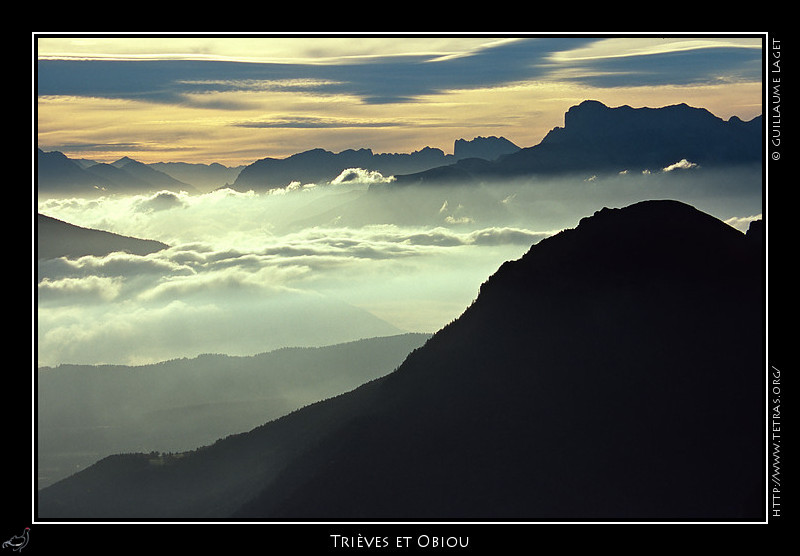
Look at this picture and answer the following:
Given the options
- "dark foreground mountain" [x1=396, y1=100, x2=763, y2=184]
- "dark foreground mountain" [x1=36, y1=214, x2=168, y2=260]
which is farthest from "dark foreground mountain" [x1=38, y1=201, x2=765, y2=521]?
"dark foreground mountain" [x1=36, y1=214, x2=168, y2=260]

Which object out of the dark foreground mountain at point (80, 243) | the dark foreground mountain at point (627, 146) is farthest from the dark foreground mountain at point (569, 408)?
the dark foreground mountain at point (80, 243)

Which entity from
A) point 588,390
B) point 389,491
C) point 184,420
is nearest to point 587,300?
point 588,390

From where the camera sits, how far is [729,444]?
33.6 metres

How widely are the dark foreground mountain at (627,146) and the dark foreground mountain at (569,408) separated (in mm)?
3716

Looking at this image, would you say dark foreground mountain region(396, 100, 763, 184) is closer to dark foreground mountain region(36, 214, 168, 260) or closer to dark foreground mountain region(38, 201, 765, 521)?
dark foreground mountain region(38, 201, 765, 521)

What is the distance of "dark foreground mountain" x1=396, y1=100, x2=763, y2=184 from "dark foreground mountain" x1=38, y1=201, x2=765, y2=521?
12.2 ft

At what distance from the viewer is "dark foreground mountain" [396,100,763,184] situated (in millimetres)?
39156

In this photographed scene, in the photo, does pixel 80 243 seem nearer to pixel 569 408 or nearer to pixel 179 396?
pixel 179 396

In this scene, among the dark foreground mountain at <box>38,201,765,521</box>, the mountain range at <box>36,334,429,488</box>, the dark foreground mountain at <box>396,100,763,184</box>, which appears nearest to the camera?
the dark foreground mountain at <box>38,201,765,521</box>

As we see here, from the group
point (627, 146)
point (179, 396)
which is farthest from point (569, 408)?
point (179, 396)

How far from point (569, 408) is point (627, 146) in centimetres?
2003

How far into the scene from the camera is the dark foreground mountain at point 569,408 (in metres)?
33.3
